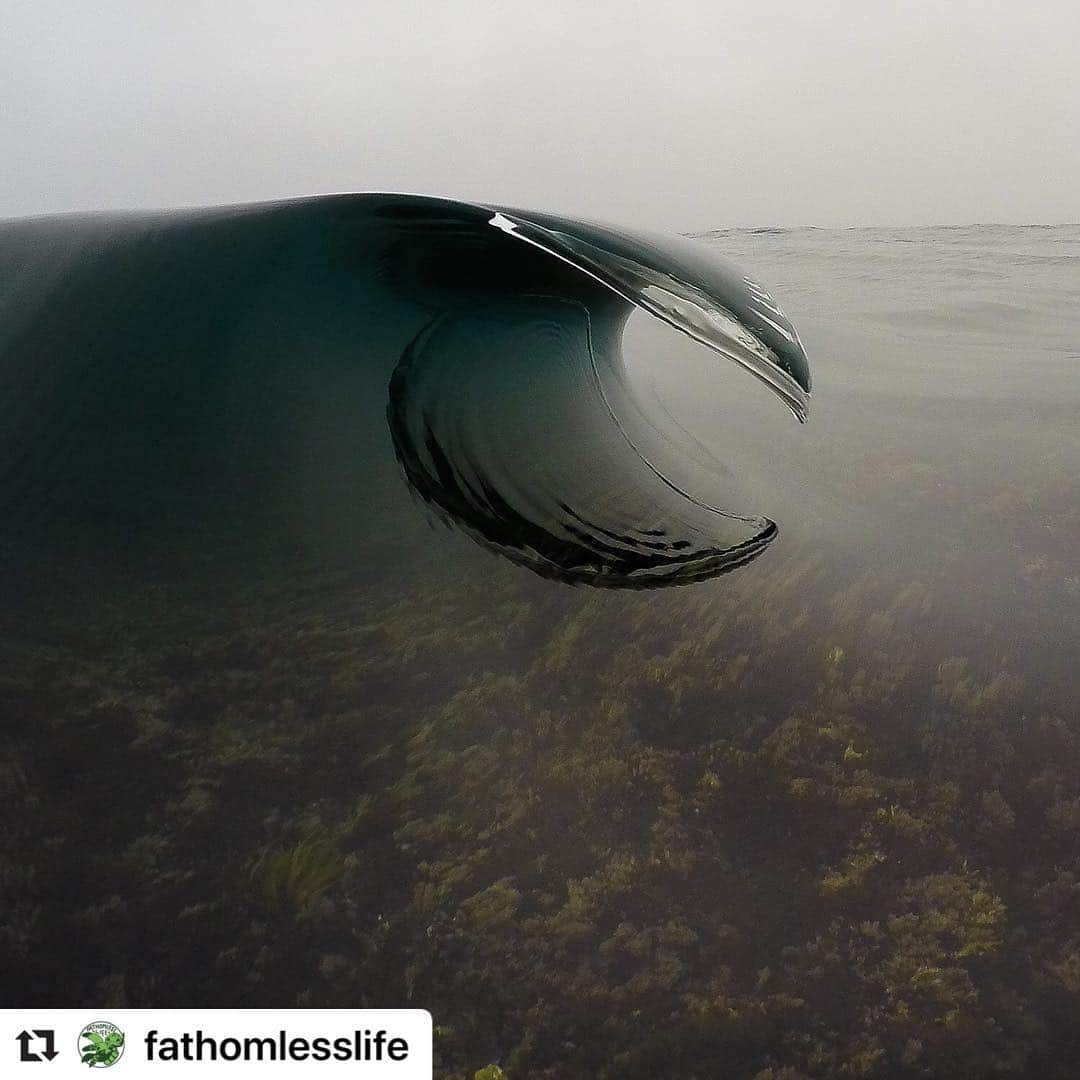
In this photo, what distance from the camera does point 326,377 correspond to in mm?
990

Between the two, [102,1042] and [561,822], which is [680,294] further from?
[102,1042]

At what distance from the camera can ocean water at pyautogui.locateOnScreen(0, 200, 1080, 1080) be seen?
0.64 m

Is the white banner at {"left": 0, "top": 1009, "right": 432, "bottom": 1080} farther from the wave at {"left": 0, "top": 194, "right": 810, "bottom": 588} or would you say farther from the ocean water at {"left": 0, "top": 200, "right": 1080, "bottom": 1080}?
the wave at {"left": 0, "top": 194, "right": 810, "bottom": 588}

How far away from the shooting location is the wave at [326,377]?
92cm

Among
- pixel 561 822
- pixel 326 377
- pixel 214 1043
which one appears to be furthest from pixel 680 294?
pixel 214 1043

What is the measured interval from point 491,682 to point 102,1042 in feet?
1.47

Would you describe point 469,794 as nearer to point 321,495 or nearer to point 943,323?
point 321,495

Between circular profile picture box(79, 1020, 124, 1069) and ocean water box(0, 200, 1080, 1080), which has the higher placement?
ocean water box(0, 200, 1080, 1080)

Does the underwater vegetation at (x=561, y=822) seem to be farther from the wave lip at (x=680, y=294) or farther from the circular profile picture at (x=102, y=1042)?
the wave lip at (x=680, y=294)

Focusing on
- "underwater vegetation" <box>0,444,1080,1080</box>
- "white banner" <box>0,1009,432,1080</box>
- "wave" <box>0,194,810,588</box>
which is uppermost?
"wave" <box>0,194,810,588</box>

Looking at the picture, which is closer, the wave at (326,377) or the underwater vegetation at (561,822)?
the underwater vegetation at (561,822)

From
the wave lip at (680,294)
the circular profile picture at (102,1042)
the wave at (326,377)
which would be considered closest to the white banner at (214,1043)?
the circular profile picture at (102,1042)

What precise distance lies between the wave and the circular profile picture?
0.46 metres

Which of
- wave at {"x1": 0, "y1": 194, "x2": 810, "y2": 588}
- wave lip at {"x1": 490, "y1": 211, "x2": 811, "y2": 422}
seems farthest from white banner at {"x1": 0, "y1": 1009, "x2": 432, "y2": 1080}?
wave lip at {"x1": 490, "y1": 211, "x2": 811, "y2": 422}
